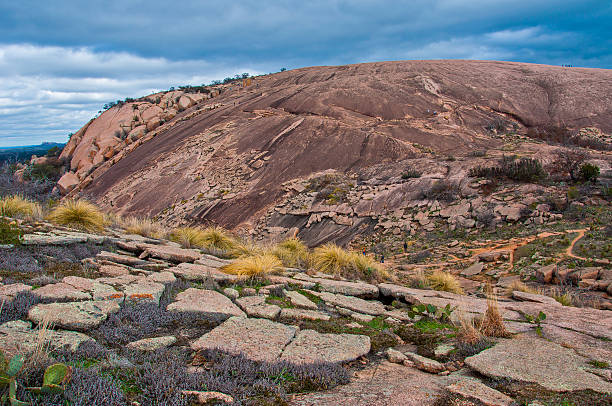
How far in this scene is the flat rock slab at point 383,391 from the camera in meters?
2.45

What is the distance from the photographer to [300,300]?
5219 millimetres

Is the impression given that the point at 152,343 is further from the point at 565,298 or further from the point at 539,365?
the point at 565,298

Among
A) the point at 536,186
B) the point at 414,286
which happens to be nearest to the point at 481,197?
the point at 536,186

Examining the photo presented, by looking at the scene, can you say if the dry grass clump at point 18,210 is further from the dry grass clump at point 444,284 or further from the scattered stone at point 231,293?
the dry grass clump at point 444,284

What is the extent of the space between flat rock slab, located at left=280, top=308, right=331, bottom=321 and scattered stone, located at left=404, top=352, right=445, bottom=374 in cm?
134

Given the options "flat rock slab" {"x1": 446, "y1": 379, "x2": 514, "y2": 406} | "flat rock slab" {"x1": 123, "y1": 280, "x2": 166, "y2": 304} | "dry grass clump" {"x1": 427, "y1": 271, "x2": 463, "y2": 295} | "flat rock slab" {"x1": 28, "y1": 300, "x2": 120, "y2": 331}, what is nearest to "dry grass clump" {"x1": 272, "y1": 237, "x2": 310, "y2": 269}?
"dry grass clump" {"x1": 427, "y1": 271, "x2": 463, "y2": 295}

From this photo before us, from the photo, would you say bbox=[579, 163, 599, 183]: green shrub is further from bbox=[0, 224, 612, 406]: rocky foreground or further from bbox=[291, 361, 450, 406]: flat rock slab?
bbox=[291, 361, 450, 406]: flat rock slab

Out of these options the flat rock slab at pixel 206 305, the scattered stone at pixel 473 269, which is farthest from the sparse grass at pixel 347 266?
the flat rock slab at pixel 206 305

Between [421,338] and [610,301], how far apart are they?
468cm

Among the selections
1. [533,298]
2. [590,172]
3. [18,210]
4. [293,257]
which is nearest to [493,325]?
[533,298]

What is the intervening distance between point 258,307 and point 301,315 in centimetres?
56

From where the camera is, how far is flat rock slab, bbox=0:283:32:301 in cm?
352

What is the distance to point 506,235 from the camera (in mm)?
10734

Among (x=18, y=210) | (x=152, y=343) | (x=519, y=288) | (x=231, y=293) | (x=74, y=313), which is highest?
(x=18, y=210)
